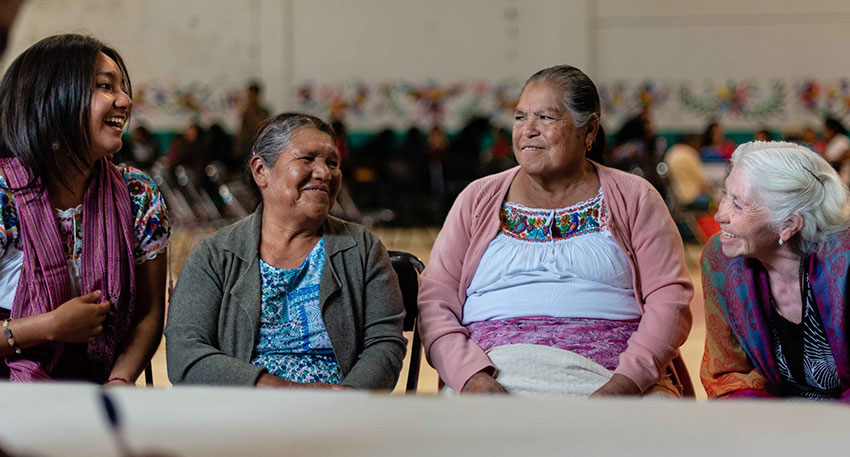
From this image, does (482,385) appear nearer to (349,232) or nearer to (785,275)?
(349,232)

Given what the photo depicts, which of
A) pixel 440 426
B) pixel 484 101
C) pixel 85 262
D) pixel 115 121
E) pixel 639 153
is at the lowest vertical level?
pixel 639 153

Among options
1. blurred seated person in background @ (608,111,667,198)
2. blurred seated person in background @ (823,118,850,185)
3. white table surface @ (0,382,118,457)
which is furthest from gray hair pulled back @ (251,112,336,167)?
blurred seated person in background @ (823,118,850,185)

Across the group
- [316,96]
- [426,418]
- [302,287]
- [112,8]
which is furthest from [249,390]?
[112,8]

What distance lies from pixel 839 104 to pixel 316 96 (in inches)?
244

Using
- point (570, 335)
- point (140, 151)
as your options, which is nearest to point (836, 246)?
point (570, 335)

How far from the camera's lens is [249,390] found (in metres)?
1.09

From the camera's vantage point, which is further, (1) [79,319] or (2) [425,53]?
(2) [425,53]

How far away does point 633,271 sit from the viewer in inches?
87.1

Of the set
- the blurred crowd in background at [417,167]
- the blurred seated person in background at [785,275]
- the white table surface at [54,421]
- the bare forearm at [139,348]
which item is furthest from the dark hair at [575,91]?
the blurred crowd in background at [417,167]

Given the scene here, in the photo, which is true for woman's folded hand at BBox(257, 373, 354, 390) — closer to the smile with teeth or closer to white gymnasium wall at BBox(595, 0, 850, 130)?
the smile with teeth

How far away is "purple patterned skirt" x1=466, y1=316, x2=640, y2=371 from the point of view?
2.12m

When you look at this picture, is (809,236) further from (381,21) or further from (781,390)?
(381,21)

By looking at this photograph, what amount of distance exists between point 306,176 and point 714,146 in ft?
25.3

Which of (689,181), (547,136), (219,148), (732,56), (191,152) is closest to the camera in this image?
(547,136)
